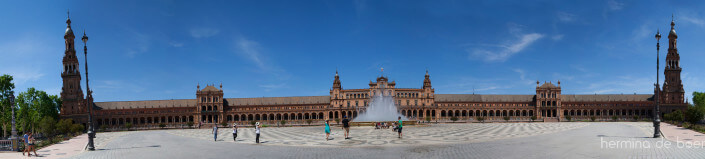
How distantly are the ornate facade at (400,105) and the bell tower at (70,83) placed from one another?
9566 mm

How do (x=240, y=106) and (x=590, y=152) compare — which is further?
(x=240, y=106)

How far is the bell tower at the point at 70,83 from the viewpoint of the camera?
257 feet

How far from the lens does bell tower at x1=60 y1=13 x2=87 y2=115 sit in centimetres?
7838

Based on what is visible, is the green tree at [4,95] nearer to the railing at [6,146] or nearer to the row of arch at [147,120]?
the railing at [6,146]

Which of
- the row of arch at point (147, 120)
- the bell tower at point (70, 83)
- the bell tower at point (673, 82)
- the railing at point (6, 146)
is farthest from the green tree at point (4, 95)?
the bell tower at point (673, 82)

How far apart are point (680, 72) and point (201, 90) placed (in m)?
118

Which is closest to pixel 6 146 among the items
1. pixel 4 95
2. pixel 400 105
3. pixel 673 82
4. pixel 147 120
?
pixel 4 95

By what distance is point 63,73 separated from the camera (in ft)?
258

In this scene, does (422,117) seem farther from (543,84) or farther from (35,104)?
(35,104)

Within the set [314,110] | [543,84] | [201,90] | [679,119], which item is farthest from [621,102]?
[201,90]

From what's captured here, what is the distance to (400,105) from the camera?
318 ft

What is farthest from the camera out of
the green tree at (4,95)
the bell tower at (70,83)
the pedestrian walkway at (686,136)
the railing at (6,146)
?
the bell tower at (70,83)

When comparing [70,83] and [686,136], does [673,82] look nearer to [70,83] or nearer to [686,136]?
[686,136]

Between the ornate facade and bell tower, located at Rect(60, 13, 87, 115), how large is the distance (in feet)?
31.4
